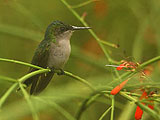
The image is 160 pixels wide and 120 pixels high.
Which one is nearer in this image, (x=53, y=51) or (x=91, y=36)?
(x=53, y=51)

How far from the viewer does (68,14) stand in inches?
217

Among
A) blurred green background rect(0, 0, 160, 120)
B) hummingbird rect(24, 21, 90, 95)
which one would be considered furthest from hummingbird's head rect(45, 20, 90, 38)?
blurred green background rect(0, 0, 160, 120)

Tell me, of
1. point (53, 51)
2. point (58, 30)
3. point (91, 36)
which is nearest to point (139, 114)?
point (53, 51)

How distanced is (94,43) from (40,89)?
2.10 metres

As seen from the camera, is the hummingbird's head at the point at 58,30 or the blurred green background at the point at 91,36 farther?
the blurred green background at the point at 91,36

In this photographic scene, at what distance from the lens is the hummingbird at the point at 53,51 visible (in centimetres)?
335

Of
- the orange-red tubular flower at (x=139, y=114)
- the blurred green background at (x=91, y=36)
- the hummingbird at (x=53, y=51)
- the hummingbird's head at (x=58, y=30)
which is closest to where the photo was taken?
the orange-red tubular flower at (x=139, y=114)

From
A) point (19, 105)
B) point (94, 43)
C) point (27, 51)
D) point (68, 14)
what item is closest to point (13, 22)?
point (27, 51)

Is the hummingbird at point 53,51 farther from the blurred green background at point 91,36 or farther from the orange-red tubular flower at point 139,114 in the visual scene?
the orange-red tubular flower at point 139,114

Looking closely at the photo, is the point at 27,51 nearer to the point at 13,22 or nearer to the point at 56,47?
the point at 13,22

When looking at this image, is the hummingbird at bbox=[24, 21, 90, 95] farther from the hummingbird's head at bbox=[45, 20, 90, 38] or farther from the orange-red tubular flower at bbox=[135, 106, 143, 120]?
the orange-red tubular flower at bbox=[135, 106, 143, 120]

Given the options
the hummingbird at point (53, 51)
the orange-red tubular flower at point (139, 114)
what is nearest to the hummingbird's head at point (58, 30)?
the hummingbird at point (53, 51)

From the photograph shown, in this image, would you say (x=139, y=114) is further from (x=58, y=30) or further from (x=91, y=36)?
(x=91, y=36)

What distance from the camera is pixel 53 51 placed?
3400mm
